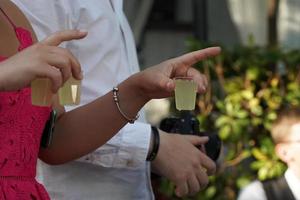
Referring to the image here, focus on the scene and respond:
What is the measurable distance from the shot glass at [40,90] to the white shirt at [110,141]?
24.6 inches

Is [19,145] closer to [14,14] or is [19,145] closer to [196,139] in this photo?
[14,14]

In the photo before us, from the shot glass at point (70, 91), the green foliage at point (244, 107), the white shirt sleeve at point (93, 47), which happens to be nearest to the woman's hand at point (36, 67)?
the shot glass at point (70, 91)

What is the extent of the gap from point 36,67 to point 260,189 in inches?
84.8

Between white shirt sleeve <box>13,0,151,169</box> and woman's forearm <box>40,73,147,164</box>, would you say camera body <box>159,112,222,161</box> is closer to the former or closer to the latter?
white shirt sleeve <box>13,0,151,169</box>

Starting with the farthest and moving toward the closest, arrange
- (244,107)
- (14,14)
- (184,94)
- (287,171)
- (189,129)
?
(244,107), (287,171), (189,129), (14,14), (184,94)

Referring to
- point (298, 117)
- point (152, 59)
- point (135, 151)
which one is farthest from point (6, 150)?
point (152, 59)

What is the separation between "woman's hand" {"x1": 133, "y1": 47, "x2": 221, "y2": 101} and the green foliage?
232cm

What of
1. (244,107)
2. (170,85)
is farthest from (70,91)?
(244,107)

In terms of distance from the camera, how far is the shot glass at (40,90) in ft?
5.41

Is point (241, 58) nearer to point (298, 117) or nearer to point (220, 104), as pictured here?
point (220, 104)

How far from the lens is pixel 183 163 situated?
2.28 metres

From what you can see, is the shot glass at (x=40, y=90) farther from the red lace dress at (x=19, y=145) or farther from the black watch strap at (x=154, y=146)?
the black watch strap at (x=154, y=146)


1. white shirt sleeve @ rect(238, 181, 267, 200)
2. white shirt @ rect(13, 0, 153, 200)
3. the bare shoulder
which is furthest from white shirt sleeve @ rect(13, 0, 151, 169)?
white shirt sleeve @ rect(238, 181, 267, 200)

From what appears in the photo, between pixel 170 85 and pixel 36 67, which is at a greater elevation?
pixel 36 67
